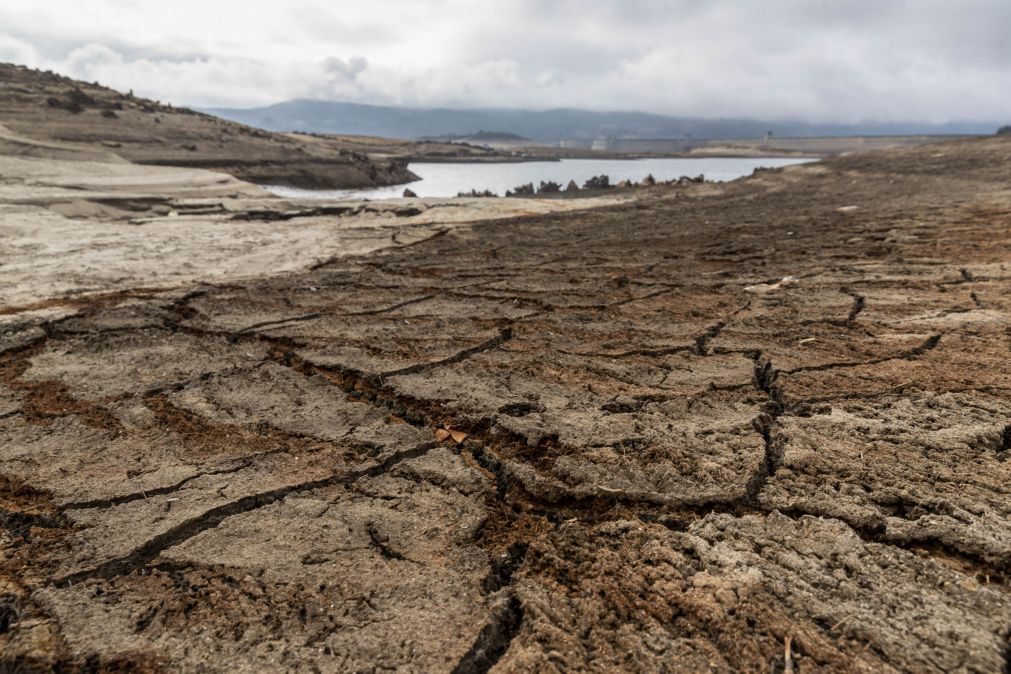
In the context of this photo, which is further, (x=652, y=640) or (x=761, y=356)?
(x=761, y=356)

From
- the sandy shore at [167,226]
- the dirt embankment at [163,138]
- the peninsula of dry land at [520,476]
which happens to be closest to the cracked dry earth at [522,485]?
the peninsula of dry land at [520,476]

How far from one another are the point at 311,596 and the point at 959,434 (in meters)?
2.28

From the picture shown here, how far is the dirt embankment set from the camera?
17000mm

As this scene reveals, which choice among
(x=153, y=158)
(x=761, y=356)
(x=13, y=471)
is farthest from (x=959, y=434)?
(x=153, y=158)

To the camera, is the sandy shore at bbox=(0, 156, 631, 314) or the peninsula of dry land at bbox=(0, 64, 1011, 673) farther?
the sandy shore at bbox=(0, 156, 631, 314)

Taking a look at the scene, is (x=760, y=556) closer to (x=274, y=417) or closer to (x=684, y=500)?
(x=684, y=500)

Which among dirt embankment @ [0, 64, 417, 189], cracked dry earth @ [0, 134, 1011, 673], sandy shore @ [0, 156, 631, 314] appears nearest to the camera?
cracked dry earth @ [0, 134, 1011, 673]

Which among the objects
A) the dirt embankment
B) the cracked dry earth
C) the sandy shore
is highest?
the dirt embankment

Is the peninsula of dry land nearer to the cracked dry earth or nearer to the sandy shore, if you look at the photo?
the cracked dry earth

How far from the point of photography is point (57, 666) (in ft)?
4.58

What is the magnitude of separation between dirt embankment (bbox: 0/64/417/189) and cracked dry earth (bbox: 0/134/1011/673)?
15258 mm

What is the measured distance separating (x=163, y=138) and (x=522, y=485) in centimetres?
2162

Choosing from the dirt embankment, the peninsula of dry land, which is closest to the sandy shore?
the peninsula of dry land

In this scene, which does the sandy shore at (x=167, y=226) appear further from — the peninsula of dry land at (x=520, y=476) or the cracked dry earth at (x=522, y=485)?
the cracked dry earth at (x=522, y=485)
